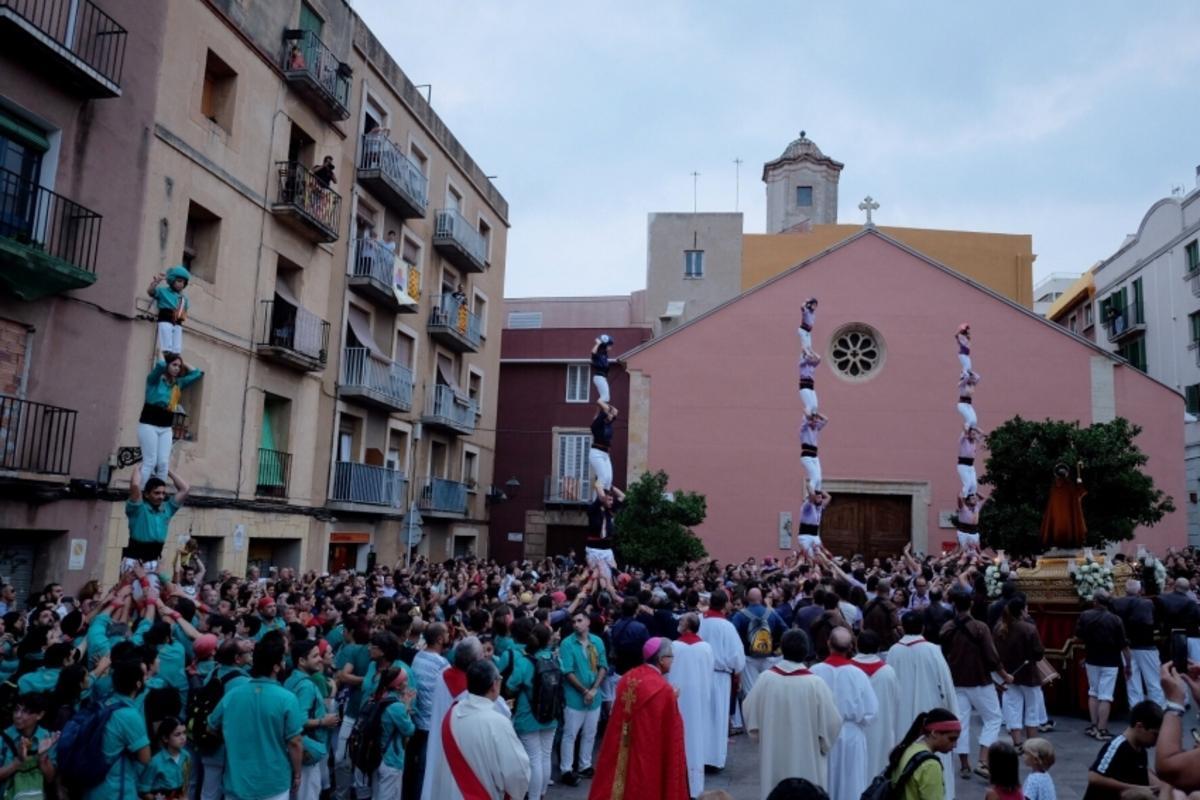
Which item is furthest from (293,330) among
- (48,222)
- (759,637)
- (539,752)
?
(539,752)

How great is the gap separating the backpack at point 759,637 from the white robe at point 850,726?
3787 millimetres

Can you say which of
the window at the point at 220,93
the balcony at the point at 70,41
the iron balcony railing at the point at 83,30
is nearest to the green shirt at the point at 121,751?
the balcony at the point at 70,41

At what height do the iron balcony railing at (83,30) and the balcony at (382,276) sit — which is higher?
the iron balcony railing at (83,30)

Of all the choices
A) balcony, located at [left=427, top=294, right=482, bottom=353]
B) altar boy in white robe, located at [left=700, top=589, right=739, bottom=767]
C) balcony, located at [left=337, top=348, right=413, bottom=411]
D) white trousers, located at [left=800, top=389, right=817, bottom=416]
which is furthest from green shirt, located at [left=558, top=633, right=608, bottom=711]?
balcony, located at [left=427, top=294, right=482, bottom=353]

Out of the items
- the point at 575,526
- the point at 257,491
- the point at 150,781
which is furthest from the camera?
the point at 575,526

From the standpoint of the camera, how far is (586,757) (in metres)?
9.76

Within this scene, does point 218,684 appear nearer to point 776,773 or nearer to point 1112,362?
point 776,773

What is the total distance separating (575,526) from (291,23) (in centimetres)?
1756

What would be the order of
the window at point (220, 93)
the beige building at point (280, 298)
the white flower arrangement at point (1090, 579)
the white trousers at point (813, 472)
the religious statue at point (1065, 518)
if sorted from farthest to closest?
the window at point (220, 93)
the white trousers at point (813, 472)
the beige building at point (280, 298)
the religious statue at point (1065, 518)
the white flower arrangement at point (1090, 579)

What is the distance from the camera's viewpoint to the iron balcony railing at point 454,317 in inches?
1045

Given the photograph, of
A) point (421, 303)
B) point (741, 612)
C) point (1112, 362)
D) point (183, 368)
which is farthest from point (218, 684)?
point (1112, 362)

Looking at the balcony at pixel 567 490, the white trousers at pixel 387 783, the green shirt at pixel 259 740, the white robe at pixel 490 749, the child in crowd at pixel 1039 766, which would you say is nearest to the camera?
the white robe at pixel 490 749

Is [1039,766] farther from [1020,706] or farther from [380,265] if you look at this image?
[380,265]

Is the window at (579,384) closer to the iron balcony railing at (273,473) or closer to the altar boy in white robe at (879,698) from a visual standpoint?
the iron balcony railing at (273,473)
